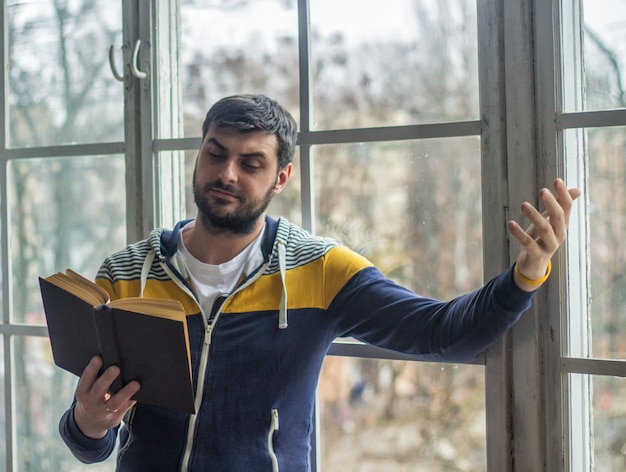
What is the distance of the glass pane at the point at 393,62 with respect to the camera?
1515 millimetres

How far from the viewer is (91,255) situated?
196cm

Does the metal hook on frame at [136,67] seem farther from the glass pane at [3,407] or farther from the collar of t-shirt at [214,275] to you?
the glass pane at [3,407]

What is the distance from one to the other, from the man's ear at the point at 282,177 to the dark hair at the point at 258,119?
1cm

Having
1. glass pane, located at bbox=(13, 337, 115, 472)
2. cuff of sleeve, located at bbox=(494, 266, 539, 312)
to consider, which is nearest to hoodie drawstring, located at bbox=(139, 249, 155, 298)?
glass pane, located at bbox=(13, 337, 115, 472)

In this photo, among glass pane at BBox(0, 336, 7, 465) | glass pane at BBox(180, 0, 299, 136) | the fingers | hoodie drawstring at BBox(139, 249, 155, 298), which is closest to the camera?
the fingers

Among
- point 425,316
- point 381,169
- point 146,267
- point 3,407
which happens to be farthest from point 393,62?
point 3,407

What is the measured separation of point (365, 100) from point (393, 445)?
0.74 metres

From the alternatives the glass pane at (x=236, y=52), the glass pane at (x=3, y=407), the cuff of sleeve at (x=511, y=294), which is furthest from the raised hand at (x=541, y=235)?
the glass pane at (x=3, y=407)

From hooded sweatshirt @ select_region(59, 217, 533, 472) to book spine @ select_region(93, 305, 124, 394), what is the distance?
0.20m

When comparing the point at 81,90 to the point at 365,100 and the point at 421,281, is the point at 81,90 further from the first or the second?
the point at 421,281

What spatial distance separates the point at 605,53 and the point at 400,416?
0.83m

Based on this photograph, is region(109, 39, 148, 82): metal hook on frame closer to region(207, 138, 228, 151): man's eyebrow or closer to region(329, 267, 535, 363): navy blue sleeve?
region(207, 138, 228, 151): man's eyebrow

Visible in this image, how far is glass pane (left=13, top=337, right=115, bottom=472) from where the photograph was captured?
2.00 metres

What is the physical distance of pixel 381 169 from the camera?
1.60 meters
